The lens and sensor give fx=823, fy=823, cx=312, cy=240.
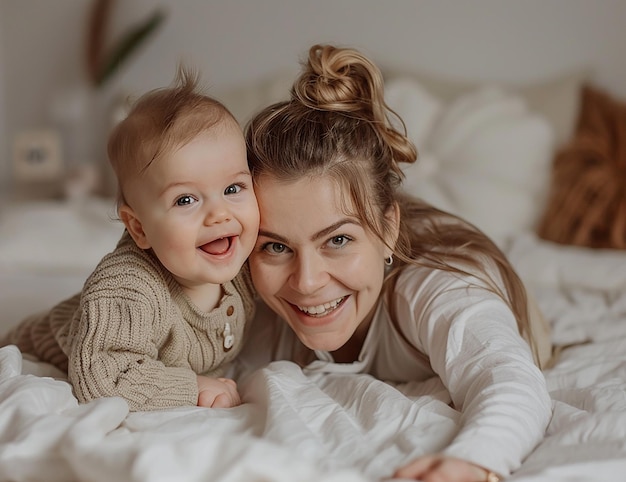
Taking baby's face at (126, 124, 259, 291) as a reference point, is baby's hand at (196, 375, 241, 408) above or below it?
below

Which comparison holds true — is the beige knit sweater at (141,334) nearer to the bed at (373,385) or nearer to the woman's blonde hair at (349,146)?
the bed at (373,385)

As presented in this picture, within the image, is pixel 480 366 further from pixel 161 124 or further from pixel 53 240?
pixel 53 240

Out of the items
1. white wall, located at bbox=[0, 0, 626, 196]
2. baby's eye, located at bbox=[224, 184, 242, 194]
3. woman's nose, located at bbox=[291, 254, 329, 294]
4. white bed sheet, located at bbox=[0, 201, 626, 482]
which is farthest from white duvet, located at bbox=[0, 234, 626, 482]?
white wall, located at bbox=[0, 0, 626, 196]

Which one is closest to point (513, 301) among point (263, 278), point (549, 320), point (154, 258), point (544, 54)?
point (549, 320)

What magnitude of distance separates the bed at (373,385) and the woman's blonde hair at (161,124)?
0.34 m

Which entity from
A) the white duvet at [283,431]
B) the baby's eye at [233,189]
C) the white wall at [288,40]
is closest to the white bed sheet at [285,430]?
the white duvet at [283,431]

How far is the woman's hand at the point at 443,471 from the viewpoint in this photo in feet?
3.06

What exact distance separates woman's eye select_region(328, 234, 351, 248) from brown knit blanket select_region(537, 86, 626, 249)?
4.20 feet

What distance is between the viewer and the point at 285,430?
1053 mm

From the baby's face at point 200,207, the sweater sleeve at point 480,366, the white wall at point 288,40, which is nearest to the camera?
the sweater sleeve at point 480,366

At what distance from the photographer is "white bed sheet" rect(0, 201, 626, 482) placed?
874 millimetres

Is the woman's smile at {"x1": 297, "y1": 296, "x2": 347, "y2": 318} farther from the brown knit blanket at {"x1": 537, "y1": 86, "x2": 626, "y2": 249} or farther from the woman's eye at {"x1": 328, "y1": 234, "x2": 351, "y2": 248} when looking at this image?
the brown knit blanket at {"x1": 537, "y1": 86, "x2": 626, "y2": 249}

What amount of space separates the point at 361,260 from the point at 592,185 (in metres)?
1.33

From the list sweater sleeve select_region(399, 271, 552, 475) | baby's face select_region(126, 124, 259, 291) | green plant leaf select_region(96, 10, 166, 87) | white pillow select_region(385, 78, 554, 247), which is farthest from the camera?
green plant leaf select_region(96, 10, 166, 87)
